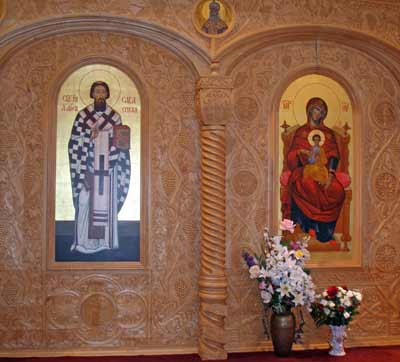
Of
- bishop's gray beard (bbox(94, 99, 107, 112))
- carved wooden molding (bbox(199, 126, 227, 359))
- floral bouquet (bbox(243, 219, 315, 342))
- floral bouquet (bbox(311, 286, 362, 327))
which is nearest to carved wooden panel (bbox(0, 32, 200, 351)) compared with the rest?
carved wooden molding (bbox(199, 126, 227, 359))

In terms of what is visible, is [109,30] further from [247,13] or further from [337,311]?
[337,311]

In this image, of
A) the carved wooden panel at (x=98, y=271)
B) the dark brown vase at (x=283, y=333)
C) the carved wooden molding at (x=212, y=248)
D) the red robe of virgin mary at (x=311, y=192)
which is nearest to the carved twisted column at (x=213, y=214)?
the carved wooden molding at (x=212, y=248)

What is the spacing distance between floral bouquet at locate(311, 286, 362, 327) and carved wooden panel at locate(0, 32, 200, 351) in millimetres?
1241

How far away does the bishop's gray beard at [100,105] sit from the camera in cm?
641

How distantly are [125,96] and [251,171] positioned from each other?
1496 mm

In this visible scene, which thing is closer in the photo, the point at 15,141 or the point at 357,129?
the point at 15,141

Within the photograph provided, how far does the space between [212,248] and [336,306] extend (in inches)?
52.7

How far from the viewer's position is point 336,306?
625 cm

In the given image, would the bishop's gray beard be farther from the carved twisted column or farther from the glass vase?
the glass vase

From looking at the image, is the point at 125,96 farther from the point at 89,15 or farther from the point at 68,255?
the point at 68,255

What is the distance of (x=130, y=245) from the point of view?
20.9 ft

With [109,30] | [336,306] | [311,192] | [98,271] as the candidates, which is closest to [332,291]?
[336,306]

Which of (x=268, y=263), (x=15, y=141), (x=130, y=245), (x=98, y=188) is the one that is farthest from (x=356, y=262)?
(x=15, y=141)

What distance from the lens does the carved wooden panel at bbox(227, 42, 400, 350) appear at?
654 cm
